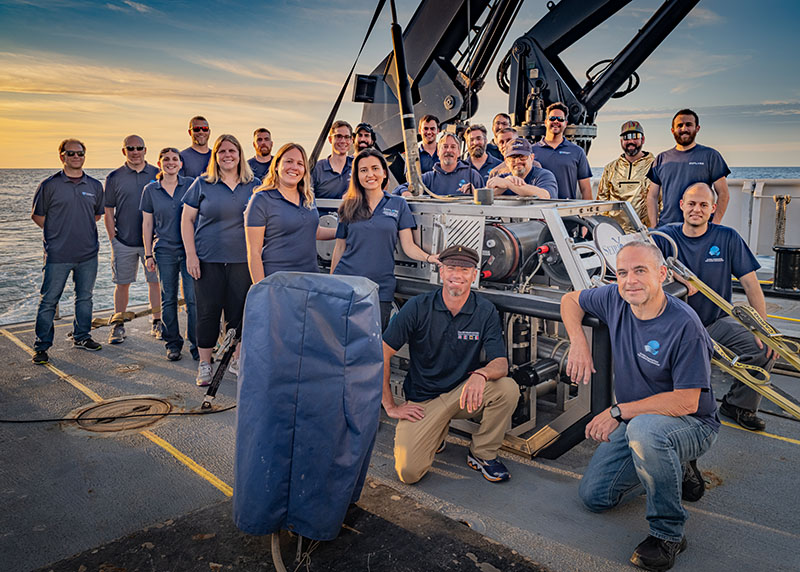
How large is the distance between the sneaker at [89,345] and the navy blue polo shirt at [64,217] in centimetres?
92

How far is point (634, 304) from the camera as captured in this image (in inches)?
120

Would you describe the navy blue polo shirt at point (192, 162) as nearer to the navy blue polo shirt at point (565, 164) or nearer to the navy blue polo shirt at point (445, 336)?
the navy blue polo shirt at point (565, 164)

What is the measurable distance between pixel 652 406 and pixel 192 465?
9.01 ft

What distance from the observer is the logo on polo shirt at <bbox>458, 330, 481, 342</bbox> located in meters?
3.72

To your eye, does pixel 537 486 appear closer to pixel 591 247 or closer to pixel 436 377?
pixel 436 377

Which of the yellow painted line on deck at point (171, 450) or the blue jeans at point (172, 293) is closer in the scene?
the yellow painted line on deck at point (171, 450)

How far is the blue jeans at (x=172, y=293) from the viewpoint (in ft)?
19.8

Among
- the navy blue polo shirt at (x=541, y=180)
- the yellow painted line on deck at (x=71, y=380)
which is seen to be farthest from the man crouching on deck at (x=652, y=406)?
the yellow painted line on deck at (x=71, y=380)

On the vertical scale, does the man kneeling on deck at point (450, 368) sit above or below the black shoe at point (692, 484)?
above

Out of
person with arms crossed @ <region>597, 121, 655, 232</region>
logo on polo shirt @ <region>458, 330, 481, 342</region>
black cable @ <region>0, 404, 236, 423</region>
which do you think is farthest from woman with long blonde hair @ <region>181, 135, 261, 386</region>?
person with arms crossed @ <region>597, 121, 655, 232</region>

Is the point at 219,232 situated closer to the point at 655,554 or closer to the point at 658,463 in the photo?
the point at 658,463

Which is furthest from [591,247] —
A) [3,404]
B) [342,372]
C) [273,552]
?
[3,404]

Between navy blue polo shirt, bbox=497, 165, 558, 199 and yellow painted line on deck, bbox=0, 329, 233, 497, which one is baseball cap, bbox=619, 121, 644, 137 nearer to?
navy blue polo shirt, bbox=497, 165, 558, 199

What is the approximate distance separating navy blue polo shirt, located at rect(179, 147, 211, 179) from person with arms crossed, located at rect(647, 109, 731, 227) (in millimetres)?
4678
